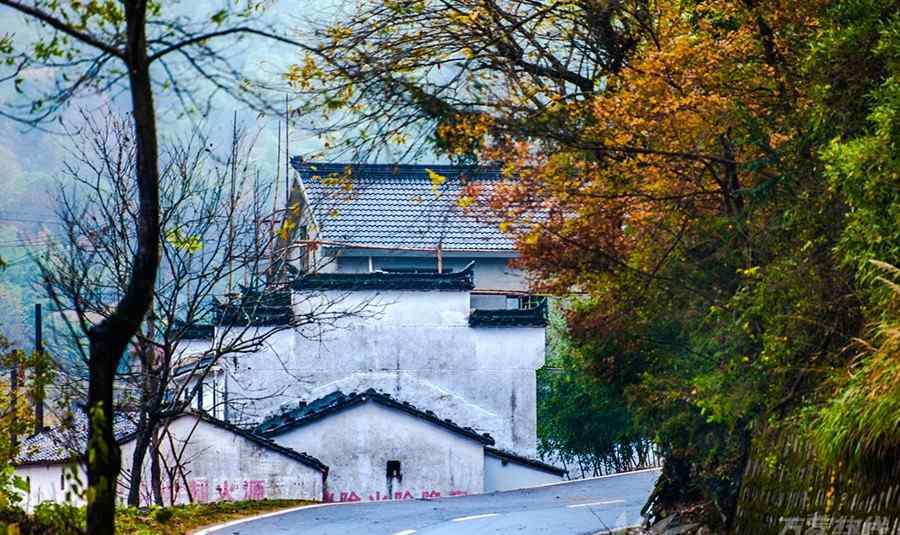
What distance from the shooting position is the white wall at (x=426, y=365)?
41.6m

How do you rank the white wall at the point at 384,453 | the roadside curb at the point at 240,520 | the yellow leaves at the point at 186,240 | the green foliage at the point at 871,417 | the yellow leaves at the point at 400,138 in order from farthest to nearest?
the white wall at the point at 384,453, the yellow leaves at the point at 186,240, the roadside curb at the point at 240,520, the yellow leaves at the point at 400,138, the green foliage at the point at 871,417

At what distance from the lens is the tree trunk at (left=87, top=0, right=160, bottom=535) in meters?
6.75

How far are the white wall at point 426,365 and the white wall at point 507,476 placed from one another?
310cm

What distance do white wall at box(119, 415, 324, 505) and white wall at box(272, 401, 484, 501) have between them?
133 inches

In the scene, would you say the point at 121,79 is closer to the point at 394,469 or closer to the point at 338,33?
Result: the point at 338,33

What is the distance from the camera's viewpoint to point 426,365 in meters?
42.2

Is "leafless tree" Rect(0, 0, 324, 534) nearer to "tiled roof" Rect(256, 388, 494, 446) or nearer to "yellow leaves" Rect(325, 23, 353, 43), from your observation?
"yellow leaves" Rect(325, 23, 353, 43)

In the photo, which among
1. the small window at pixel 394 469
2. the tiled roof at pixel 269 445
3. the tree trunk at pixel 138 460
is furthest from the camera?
the small window at pixel 394 469

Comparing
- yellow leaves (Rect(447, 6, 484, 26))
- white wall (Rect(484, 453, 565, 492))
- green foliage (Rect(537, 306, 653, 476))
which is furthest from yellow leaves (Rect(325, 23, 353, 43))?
white wall (Rect(484, 453, 565, 492))

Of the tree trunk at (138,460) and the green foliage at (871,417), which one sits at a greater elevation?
the green foliage at (871,417)

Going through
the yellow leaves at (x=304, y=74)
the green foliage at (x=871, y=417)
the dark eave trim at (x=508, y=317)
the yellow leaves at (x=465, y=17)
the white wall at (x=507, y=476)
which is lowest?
the white wall at (x=507, y=476)

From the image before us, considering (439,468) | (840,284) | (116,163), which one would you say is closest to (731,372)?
(840,284)

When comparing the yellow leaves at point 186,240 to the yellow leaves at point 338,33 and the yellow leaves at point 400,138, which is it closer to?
the yellow leaves at point 338,33

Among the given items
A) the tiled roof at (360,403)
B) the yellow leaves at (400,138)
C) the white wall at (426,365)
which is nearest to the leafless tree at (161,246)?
the yellow leaves at (400,138)
